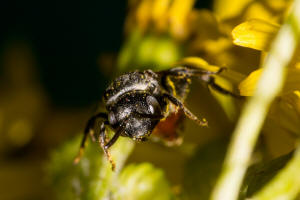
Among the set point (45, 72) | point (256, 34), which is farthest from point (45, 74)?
point (256, 34)

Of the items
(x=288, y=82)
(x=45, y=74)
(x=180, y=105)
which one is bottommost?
(x=45, y=74)

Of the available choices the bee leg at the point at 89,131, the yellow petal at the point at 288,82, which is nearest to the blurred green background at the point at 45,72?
the bee leg at the point at 89,131

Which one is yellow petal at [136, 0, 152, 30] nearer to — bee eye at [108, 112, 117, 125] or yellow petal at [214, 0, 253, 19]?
yellow petal at [214, 0, 253, 19]

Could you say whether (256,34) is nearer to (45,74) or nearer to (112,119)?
(112,119)

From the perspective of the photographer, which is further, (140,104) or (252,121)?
(140,104)

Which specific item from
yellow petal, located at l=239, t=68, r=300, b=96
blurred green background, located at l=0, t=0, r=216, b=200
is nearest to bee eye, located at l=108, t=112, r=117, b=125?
yellow petal, located at l=239, t=68, r=300, b=96

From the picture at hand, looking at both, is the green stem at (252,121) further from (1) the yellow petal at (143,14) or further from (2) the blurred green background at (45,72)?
(2) the blurred green background at (45,72)

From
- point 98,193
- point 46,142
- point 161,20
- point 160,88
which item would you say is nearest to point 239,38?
point 160,88
